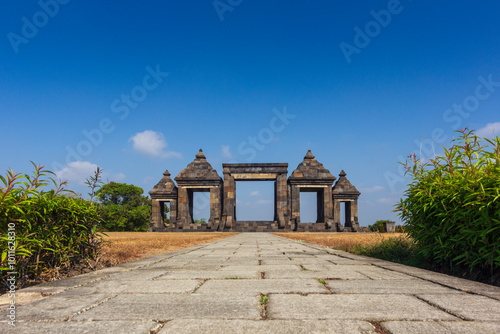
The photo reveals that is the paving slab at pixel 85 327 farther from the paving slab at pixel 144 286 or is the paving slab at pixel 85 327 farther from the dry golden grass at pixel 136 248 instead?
the dry golden grass at pixel 136 248

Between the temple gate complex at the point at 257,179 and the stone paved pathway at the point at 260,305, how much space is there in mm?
24027

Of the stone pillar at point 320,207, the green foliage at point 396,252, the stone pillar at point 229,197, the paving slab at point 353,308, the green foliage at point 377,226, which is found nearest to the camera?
the paving slab at point 353,308

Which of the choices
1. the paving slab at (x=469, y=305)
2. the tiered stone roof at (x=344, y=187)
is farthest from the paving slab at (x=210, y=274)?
the tiered stone roof at (x=344, y=187)

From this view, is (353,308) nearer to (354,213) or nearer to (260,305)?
(260,305)

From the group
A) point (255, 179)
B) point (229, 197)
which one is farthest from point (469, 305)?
point (255, 179)

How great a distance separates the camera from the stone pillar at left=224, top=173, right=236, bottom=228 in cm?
2759

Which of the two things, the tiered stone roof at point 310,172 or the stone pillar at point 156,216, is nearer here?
the tiered stone roof at point 310,172

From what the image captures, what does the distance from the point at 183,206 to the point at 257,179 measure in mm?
6966

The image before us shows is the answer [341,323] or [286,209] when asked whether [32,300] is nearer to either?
[341,323]

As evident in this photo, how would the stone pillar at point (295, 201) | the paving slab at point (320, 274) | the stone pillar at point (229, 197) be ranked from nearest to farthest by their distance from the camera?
the paving slab at point (320, 274) → the stone pillar at point (229, 197) → the stone pillar at point (295, 201)

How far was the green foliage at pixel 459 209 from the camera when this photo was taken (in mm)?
Answer: 3402

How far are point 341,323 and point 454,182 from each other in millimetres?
3183

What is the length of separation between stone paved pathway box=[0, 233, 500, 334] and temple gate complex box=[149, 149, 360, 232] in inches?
946

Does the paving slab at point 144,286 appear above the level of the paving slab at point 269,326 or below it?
below
